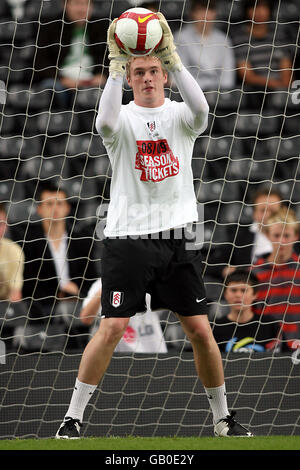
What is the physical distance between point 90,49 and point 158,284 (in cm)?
434

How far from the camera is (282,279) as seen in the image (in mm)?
5633

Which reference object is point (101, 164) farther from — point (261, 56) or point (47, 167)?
point (261, 56)

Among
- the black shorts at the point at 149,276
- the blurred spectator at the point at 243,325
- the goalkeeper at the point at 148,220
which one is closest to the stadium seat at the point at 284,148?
the blurred spectator at the point at 243,325

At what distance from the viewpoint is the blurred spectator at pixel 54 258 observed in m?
6.04

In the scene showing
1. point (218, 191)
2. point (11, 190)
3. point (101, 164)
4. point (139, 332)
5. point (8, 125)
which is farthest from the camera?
point (8, 125)

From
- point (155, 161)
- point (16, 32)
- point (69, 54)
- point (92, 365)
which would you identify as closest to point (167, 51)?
point (155, 161)

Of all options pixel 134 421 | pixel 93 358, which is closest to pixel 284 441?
pixel 93 358

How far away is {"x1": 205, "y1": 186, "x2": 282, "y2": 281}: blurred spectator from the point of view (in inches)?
241

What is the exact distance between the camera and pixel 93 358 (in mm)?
3623

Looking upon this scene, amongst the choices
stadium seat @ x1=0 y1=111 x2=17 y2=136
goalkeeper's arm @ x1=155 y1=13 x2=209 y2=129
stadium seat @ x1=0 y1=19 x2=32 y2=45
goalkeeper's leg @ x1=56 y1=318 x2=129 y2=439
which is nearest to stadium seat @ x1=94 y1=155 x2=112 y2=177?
stadium seat @ x1=0 y1=111 x2=17 y2=136

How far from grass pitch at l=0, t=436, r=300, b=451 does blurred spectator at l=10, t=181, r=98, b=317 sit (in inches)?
97.5

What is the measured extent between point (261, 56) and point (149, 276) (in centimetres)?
439
